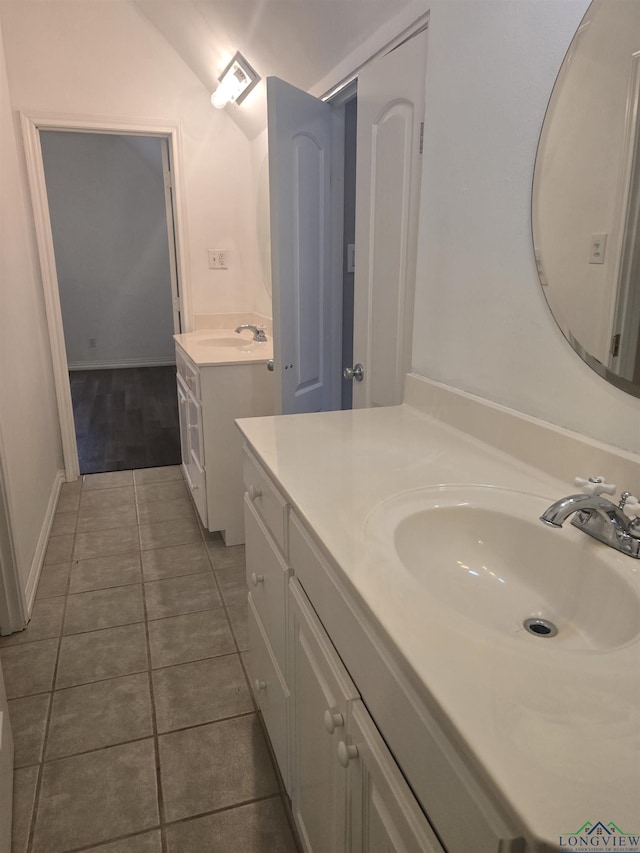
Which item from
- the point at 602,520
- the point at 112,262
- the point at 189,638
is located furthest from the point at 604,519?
the point at 112,262

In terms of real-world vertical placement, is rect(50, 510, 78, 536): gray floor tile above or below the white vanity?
below

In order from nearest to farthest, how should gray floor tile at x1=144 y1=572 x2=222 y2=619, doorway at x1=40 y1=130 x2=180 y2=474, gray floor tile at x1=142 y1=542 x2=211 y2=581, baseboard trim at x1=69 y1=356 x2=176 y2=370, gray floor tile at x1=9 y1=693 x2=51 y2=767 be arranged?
1. gray floor tile at x1=9 y1=693 x2=51 y2=767
2. gray floor tile at x1=144 y1=572 x2=222 y2=619
3. gray floor tile at x1=142 y1=542 x2=211 y2=581
4. doorway at x1=40 y1=130 x2=180 y2=474
5. baseboard trim at x1=69 y1=356 x2=176 y2=370

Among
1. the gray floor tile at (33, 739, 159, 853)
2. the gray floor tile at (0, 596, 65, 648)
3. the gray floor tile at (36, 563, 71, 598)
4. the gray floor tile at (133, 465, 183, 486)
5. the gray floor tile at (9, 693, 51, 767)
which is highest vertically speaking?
the gray floor tile at (133, 465, 183, 486)

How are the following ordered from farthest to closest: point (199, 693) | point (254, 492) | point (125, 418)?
1. point (125, 418)
2. point (199, 693)
3. point (254, 492)

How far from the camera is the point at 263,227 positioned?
11.1 feet

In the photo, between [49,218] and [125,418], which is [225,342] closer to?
[49,218]

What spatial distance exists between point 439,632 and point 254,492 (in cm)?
80

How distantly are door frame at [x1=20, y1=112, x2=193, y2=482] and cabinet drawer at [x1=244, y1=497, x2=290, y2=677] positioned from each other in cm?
235

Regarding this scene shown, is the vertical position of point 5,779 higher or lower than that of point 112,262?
lower

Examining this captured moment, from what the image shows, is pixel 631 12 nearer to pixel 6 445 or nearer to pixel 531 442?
pixel 531 442

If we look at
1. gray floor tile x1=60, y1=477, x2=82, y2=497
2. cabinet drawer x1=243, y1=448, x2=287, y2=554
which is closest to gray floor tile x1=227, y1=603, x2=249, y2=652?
cabinet drawer x1=243, y1=448, x2=287, y2=554

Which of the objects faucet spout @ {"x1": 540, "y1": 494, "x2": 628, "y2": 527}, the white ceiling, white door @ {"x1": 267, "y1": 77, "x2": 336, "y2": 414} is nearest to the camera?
faucet spout @ {"x1": 540, "y1": 494, "x2": 628, "y2": 527}

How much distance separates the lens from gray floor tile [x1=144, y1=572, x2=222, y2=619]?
7.32 feet

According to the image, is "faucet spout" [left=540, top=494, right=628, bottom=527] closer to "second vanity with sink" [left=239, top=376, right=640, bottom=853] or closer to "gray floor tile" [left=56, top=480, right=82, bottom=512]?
"second vanity with sink" [left=239, top=376, right=640, bottom=853]
